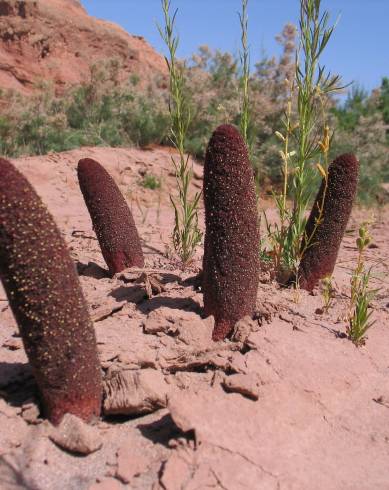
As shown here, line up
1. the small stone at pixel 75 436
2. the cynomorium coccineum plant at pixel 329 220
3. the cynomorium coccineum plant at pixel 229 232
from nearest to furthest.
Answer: the small stone at pixel 75 436, the cynomorium coccineum plant at pixel 229 232, the cynomorium coccineum plant at pixel 329 220

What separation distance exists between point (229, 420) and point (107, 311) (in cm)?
123

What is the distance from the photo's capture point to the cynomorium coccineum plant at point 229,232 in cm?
288

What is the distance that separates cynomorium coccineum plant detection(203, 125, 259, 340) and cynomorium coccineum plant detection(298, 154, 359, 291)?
36.0 inches

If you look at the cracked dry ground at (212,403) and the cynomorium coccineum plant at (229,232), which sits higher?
the cynomorium coccineum plant at (229,232)

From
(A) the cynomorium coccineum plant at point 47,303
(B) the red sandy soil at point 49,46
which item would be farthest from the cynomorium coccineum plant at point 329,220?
(B) the red sandy soil at point 49,46

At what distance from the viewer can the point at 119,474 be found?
209cm

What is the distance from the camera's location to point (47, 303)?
2.20 metres

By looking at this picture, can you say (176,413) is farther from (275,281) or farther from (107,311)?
(275,281)

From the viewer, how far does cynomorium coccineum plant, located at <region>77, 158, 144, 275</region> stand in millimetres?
4008

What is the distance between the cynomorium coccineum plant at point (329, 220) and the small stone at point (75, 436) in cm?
211

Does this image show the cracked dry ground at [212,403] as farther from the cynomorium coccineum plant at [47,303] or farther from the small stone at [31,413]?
the cynomorium coccineum plant at [47,303]

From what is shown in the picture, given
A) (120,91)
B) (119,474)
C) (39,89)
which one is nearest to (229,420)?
(119,474)

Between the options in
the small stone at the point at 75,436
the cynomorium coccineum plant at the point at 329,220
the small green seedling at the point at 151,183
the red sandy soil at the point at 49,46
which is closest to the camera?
the small stone at the point at 75,436

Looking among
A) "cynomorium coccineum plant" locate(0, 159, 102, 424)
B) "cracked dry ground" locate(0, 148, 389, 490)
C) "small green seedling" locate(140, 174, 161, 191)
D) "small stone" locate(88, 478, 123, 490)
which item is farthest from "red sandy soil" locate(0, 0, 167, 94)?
"small stone" locate(88, 478, 123, 490)
